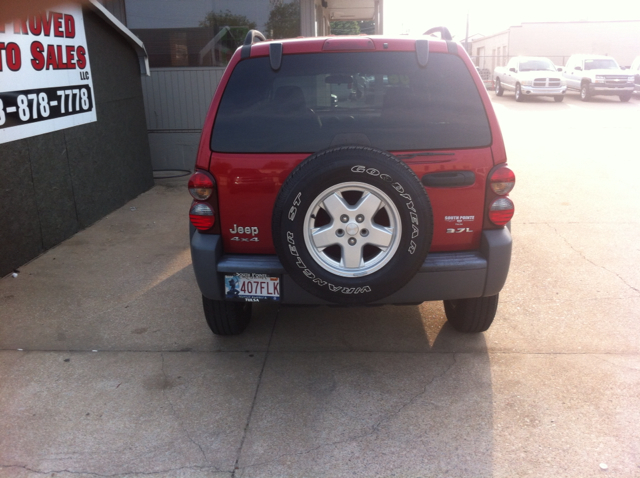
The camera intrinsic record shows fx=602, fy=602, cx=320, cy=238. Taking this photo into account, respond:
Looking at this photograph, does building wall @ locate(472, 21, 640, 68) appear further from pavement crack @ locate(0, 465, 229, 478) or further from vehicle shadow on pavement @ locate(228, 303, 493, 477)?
pavement crack @ locate(0, 465, 229, 478)

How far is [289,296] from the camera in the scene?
11.7 feet

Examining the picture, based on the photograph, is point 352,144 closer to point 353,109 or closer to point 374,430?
point 353,109

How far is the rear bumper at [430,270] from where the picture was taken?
11.5 feet

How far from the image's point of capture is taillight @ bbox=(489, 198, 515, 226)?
11.6 ft

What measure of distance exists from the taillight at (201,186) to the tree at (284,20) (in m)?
7.53

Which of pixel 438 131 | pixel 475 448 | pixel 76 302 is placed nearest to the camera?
pixel 475 448

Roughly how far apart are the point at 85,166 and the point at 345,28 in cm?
2542

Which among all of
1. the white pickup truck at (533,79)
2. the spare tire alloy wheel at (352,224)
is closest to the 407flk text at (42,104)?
the spare tire alloy wheel at (352,224)

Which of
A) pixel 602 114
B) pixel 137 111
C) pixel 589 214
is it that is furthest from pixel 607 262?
pixel 602 114

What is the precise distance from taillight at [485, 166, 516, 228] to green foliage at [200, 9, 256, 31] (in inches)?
300

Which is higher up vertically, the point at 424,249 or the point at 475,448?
the point at 424,249

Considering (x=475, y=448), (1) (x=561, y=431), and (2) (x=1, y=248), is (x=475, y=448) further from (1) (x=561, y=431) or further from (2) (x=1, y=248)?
(2) (x=1, y=248)

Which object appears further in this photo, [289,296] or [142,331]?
[142,331]

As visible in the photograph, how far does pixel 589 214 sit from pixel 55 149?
6286 mm
